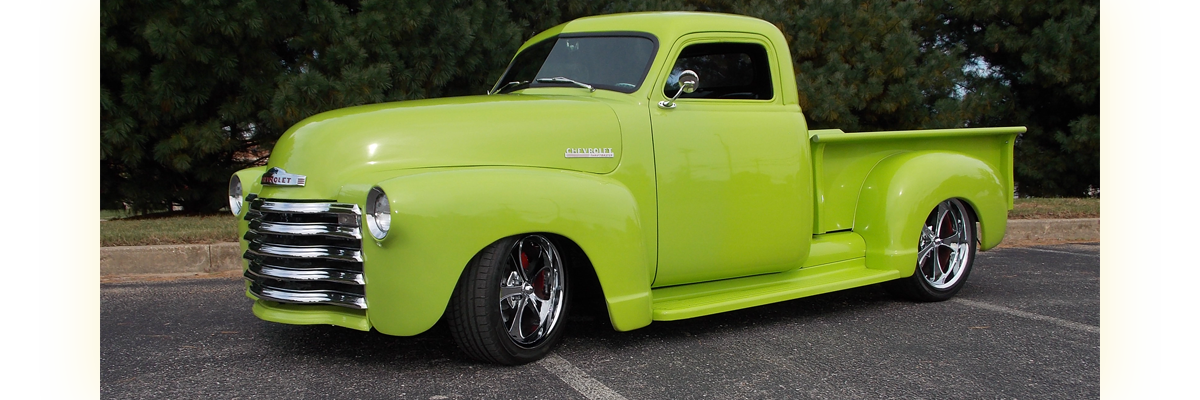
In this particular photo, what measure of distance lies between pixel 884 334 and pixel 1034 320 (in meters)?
1.02

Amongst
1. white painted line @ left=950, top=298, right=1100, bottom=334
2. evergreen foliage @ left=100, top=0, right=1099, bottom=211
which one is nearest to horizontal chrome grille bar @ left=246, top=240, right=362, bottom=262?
white painted line @ left=950, top=298, right=1100, bottom=334

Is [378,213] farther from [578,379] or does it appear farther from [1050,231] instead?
[1050,231]

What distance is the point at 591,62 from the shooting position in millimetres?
4938

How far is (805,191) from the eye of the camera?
5.16 metres

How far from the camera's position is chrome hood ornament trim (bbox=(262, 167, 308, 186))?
3.93m

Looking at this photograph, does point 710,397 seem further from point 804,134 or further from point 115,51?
point 115,51

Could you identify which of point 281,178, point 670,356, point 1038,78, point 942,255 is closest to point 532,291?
point 670,356

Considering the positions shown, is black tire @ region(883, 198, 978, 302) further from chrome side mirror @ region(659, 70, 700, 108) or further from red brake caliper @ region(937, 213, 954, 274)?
chrome side mirror @ region(659, 70, 700, 108)

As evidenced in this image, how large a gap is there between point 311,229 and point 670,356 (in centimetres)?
175

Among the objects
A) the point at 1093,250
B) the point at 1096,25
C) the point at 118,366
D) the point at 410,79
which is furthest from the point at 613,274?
the point at 1096,25

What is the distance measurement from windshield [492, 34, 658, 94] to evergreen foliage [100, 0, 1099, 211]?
3.80 meters

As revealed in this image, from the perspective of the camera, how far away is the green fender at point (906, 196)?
543cm

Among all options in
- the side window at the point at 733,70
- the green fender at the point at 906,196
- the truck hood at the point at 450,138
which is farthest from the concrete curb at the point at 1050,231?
the truck hood at the point at 450,138

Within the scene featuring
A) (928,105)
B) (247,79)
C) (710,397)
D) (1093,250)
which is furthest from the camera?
(928,105)
